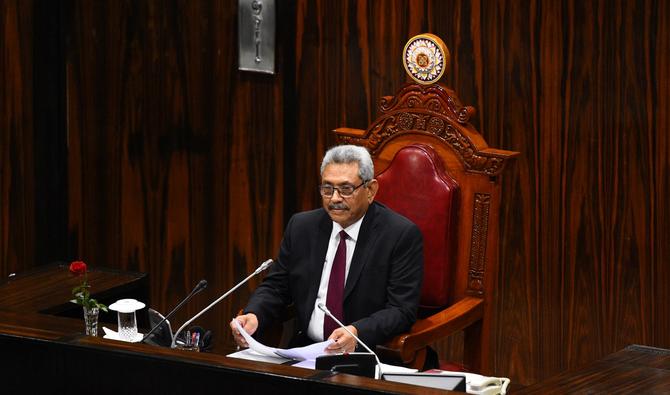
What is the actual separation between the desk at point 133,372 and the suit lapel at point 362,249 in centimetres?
90

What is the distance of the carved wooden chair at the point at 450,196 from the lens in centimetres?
355

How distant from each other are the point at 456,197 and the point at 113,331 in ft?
3.45

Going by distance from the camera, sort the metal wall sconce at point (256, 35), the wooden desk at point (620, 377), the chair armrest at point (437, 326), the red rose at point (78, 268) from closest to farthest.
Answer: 1. the wooden desk at point (620, 377)
2. the chair armrest at point (437, 326)
3. the red rose at point (78, 268)
4. the metal wall sconce at point (256, 35)

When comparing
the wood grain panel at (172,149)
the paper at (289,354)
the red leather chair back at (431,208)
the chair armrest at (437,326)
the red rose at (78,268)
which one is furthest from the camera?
the wood grain panel at (172,149)

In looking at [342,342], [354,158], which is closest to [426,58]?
[354,158]

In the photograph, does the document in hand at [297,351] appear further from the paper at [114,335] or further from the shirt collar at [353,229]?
the shirt collar at [353,229]

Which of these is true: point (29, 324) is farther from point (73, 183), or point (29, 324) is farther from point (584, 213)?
point (73, 183)

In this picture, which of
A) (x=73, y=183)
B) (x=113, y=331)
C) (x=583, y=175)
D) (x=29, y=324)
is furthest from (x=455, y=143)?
(x=73, y=183)

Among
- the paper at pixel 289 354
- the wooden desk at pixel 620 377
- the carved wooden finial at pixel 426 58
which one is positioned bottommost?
the paper at pixel 289 354

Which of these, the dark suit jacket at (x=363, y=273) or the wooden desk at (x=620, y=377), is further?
the dark suit jacket at (x=363, y=273)

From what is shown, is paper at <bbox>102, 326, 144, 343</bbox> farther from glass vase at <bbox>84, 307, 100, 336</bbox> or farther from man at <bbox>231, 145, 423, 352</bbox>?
man at <bbox>231, 145, 423, 352</bbox>

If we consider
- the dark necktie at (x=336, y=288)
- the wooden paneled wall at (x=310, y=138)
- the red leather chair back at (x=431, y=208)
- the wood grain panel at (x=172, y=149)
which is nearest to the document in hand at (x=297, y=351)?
the dark necktie at (x=336, y=288)

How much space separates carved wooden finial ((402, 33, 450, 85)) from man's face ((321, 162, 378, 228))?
1.18 feet

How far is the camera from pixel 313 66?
4758mm
